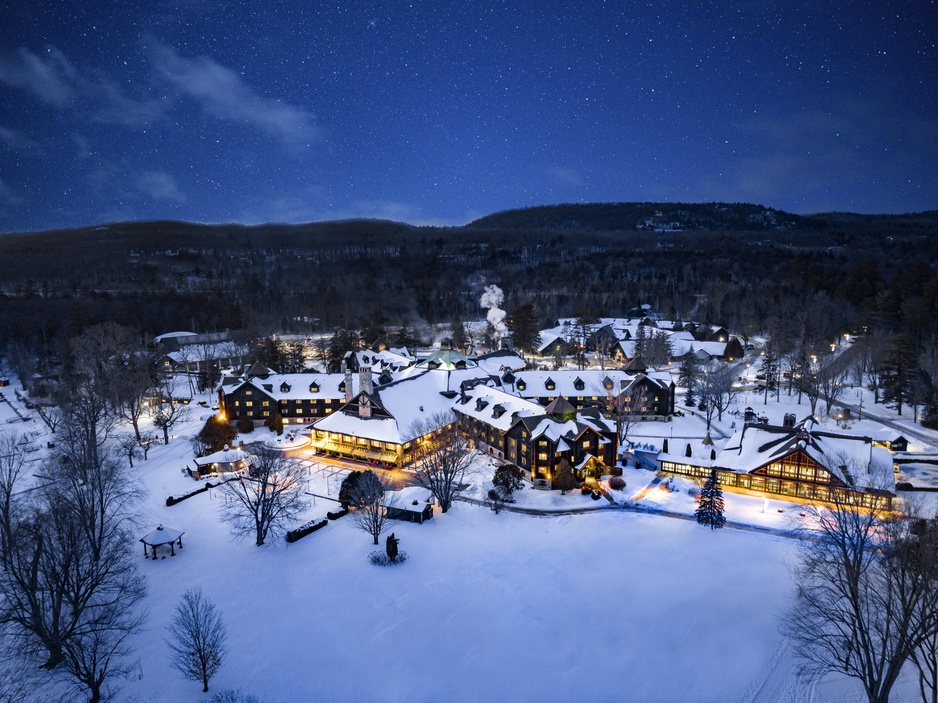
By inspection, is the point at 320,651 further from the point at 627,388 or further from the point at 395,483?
the point at 627,388

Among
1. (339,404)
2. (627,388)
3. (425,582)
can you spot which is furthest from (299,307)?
(425,582)

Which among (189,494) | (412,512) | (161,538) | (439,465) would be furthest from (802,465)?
(189,494)

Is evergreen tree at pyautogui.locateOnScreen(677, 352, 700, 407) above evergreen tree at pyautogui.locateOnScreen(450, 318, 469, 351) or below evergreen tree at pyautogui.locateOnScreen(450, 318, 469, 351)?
below

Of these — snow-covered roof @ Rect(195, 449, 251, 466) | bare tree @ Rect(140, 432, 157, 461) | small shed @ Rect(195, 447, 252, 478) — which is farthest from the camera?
bare tree @ Rect(140, 432, 157, 461)

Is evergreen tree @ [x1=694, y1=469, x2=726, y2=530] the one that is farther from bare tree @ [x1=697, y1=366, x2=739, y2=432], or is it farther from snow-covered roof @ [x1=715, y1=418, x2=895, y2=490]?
bare tree @ [x1=697, y1=366, x2=739, y2=432]

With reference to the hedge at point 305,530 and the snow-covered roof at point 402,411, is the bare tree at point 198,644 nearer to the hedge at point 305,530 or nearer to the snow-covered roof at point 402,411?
the hedge at point 305,530

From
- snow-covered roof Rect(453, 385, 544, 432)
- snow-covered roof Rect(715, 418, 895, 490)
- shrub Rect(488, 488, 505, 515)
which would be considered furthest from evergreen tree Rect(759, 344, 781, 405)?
shrub Rect(488, 488, 505, 515)

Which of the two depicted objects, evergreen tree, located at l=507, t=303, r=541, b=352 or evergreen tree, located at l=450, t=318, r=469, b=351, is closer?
evergreen tree, located at l=507, t=303, r=541, b=352
